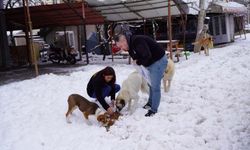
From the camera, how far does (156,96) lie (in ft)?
22.2

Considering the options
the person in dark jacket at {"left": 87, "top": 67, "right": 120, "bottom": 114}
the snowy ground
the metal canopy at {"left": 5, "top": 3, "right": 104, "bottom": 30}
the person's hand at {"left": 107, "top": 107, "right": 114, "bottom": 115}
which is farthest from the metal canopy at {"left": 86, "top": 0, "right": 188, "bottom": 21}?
the person's hand at {"left": 107, "top": 107, "right": 114, "bottom": 115}

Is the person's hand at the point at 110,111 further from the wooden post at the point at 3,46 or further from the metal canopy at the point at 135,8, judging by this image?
the wooden post at the point at 3,46

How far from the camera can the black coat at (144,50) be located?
20.9 feet

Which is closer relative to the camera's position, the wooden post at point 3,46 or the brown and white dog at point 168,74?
the brown and white dog at point 168,74

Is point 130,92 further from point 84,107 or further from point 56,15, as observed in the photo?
point 56,15

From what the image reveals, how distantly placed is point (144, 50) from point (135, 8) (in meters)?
9.00

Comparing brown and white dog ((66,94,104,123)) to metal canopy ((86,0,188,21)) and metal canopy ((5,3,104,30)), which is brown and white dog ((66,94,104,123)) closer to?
metal canopy ((5,3,104,30))

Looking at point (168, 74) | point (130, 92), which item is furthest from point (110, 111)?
point (168, 74)

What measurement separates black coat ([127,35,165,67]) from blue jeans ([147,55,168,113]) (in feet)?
0.27

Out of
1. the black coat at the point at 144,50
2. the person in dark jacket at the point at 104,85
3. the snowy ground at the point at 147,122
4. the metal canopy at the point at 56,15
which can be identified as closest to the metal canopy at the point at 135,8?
the metal canopy at the point at 56,15

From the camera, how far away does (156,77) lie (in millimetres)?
6664

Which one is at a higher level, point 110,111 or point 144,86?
point 144,86

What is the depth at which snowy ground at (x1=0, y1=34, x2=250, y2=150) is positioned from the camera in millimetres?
5660

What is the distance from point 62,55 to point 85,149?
11814mm
